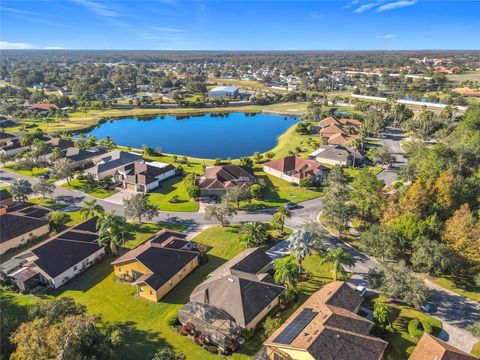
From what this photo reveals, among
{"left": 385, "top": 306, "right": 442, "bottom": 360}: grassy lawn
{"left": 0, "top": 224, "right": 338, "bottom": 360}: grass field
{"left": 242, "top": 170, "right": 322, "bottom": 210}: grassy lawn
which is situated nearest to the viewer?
{"left": 385, "top": 306, "right": 442, "bottom": 360}: grassy lawn

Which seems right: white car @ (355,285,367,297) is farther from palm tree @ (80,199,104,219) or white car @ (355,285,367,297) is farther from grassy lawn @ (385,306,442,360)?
palm tree @ (80,199,104,219)

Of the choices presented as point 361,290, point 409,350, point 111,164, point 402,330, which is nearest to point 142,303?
point 361,290

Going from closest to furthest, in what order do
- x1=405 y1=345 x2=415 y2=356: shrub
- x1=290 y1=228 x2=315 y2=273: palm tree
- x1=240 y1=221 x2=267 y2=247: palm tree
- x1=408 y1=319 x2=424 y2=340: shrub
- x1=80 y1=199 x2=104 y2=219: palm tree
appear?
x1=405 y1=345 x2=415 y2=356: shrub, x1=408 y1=319 x2=424 y2=340: shrub, x1=290 y1=228 x2=315 y2=273: palm tree, x1=240 y1=221 x2=267 y2=247: palm tree, x1=80 y1=199 x2=104 y2=219: palm tree

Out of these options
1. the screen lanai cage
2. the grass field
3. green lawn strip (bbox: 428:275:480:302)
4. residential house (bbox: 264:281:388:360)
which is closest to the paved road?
green lawn strip (bbox: 428:275:480:302)

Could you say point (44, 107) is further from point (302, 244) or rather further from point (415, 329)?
point (415, 329)

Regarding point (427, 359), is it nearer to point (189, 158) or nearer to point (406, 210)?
point (406, 210)

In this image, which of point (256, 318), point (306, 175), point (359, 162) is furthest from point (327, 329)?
point (359, 162)
